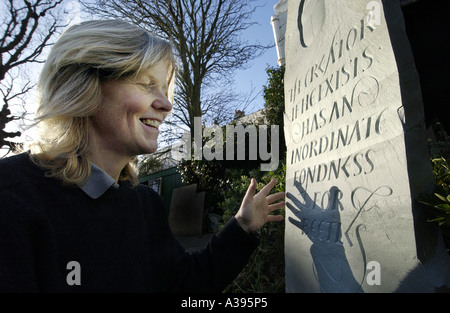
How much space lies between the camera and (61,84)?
123 cm

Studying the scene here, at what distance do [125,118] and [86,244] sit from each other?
521 millimetres

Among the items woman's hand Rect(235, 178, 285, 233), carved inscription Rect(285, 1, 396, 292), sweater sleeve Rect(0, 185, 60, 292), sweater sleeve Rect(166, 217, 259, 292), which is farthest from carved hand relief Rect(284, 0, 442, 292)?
sweater sleeve Rect(0, 185, 60, 292)

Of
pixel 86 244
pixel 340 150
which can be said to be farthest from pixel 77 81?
pixel 340 150

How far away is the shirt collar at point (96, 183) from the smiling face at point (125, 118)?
5.3 inches

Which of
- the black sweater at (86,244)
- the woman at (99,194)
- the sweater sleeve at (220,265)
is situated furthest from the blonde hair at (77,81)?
the sweater sleeve at (220,265)

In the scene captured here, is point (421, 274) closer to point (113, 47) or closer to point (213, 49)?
point (113, 47)

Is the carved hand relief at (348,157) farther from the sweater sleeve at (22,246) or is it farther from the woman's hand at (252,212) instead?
the sweater sleeve at (22,246)

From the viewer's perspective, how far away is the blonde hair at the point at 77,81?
1.16 m

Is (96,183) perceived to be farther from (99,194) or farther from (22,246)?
(22,246)

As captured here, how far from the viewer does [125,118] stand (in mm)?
1257

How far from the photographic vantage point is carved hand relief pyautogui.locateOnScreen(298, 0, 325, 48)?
6.20ft

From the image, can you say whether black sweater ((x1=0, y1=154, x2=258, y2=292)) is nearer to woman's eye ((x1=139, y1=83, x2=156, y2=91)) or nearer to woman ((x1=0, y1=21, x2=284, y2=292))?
woman ((x1=0, y1=21, x2=284, y2=292))

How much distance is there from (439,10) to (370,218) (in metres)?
1.34

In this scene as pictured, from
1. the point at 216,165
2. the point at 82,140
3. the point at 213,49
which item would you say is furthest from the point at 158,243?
the point at 213,49
